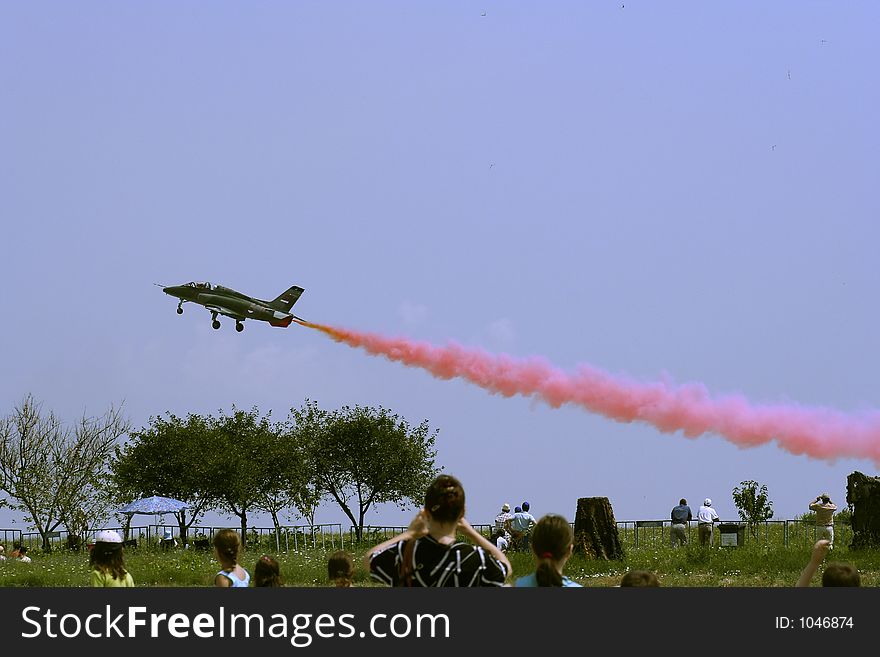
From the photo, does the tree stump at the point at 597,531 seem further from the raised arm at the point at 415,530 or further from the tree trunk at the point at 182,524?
the tree trunk at the point at 182,524

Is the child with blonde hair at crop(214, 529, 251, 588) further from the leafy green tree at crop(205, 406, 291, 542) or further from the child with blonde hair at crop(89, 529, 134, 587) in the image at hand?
the leafy green tree at crop(205, 406, 291, 542)

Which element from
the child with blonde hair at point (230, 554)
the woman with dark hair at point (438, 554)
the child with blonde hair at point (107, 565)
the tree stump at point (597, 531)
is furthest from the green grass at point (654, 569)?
the woman with dark hair at point (438, 554)

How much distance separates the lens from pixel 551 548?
8398 mm

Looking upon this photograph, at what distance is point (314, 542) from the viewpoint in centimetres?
5591

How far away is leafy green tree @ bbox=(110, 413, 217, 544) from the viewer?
70625 mm

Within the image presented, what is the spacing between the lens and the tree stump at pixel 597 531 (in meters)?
32.5

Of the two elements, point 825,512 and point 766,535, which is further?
Answer: point 766,535

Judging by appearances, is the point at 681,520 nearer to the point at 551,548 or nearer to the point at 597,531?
the point at 597,531

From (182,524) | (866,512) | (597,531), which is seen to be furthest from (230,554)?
(182,524)

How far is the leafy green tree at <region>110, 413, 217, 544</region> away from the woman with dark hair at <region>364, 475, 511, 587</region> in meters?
63.3

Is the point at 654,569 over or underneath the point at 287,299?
underneath

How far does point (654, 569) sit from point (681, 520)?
6351 mm
